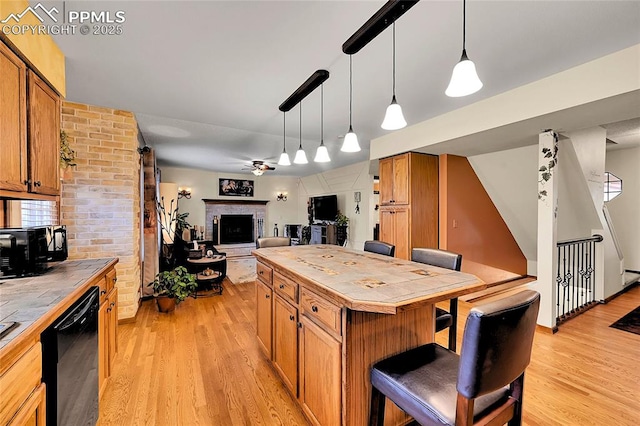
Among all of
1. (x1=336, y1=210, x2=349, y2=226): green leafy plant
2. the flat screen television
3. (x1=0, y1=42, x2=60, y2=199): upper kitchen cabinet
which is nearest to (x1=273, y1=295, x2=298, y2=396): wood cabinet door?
(x1=0, y1=42, x2=60, y2=199): upper kitchen cabinet

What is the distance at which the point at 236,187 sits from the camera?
841 cm

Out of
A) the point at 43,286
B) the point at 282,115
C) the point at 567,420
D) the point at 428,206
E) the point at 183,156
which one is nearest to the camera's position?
the point at 43,286

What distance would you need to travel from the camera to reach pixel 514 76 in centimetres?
238

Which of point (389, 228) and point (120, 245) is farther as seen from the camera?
point (389, 228)

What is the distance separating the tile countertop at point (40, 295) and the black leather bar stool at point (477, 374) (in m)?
1.42

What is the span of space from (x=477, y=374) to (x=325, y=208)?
6.77 metres

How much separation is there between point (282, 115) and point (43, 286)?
2656mm

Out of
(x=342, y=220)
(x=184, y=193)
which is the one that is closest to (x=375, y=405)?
(x=342, y=220)

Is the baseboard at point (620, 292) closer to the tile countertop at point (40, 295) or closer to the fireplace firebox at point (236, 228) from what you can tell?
the tile countertop at point (40, 295)

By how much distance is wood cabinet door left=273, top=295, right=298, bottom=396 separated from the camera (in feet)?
5.89

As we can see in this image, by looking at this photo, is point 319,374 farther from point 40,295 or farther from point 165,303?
point 165,303

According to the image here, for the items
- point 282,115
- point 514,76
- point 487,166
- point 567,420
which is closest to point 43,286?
point 282,115

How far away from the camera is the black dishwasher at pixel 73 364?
1132 mm

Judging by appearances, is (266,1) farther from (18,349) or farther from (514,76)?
(514,76)
